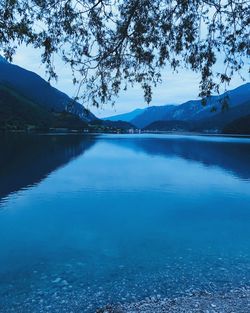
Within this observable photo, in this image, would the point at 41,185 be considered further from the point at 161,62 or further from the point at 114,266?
the point at 161,62

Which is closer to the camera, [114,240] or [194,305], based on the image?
[194,305]

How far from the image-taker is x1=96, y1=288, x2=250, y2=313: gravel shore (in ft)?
40.7

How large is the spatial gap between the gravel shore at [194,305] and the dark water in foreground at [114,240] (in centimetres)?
78

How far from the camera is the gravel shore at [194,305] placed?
40.7ft

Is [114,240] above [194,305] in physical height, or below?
below

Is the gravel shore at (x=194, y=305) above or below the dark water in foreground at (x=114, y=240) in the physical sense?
above

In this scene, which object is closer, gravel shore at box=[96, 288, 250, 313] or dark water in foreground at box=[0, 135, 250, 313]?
gravel shore at box=[96, 288, 250, 313]

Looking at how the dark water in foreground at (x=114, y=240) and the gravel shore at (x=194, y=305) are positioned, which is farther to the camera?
the dark water in foreground at (x=114, y=240)

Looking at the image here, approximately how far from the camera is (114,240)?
24297 millimetres

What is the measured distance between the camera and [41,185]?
1971 inches

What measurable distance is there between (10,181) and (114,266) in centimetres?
3748

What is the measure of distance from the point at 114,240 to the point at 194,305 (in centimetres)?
1205

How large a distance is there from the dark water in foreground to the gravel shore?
0.78m

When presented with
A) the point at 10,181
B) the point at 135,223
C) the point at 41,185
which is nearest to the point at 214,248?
the point at 135,223
